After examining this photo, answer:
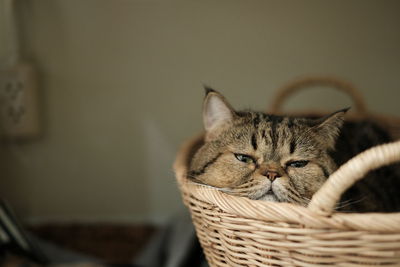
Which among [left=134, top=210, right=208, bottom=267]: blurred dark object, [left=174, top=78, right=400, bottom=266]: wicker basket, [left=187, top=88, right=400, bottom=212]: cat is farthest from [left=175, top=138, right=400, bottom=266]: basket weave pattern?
[left=134, top=210, right=208, bottom=267]: blurred dark object

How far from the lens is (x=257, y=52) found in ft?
6.17

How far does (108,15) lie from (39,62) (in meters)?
0.39

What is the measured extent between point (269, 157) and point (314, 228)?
27 centimetres

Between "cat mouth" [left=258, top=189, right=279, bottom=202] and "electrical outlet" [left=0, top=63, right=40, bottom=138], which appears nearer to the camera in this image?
"cat mouth" [left=258, top=189, right=279, bottom=202]

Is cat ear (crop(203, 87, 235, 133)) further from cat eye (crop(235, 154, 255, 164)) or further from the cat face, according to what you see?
cat eye (crop(235, 154, 255, 164))

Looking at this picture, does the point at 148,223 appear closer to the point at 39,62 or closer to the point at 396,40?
the point at 39,62

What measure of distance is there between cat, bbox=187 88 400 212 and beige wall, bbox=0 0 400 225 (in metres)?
0.78

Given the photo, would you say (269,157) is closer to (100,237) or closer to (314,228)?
(314,228)

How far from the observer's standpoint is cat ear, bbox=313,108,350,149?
107 centimetres

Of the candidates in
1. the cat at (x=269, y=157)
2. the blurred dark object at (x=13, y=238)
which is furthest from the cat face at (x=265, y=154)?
the blurred dark object at (x=13, y=238)

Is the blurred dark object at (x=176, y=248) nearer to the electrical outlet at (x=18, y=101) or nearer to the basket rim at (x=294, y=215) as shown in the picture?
the basket rim at (x=294, y=215)

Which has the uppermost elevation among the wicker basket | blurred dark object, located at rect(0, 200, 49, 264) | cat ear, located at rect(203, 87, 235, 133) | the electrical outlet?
the electrical outlet

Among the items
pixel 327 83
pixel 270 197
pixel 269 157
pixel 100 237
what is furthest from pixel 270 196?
pixel 100 237

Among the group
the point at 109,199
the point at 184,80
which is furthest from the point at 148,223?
the point at 184,80
